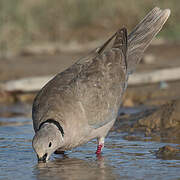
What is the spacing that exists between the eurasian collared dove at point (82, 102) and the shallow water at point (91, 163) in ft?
0.66

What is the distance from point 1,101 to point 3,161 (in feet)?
14.2

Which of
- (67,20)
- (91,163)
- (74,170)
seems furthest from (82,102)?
(67,20)

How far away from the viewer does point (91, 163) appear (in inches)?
258

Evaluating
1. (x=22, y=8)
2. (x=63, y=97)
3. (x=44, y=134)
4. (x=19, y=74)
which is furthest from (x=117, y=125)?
(x=22, y=8)

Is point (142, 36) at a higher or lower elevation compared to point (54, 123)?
higher

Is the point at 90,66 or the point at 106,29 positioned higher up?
the point at 106,29

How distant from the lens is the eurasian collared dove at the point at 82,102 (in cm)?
644

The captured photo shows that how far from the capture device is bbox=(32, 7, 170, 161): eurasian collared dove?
21.1ft

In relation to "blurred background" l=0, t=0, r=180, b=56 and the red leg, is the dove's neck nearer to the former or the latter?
the red leg

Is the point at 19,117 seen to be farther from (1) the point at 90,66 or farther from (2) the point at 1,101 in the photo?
(1) the point at 90,66

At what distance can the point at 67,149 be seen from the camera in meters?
6.74

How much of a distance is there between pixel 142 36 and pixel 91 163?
2.45 metres

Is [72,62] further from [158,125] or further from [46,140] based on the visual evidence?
[46,140]

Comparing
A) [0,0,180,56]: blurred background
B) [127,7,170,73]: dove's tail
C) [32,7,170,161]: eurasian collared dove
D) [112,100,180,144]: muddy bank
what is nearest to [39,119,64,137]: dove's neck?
[32,7,170,161]: eurasian collared dove
